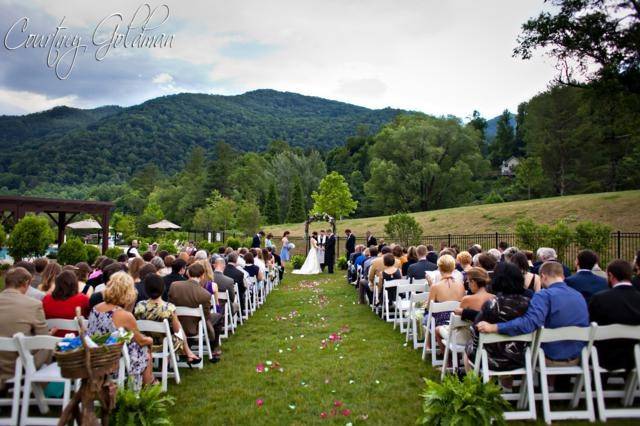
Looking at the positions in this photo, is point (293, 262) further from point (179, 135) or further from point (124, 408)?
point (179, 135)

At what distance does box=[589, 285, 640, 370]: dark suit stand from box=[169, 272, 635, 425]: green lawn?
1.79 feet

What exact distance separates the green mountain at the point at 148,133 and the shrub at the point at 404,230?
82.4 m

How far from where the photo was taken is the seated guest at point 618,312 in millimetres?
4379

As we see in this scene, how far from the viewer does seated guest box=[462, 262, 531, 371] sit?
4.50 meters

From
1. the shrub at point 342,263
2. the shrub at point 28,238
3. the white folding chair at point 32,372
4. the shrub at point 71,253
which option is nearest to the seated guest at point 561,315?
the white folding chair at point 32,372

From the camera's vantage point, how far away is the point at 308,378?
5.80m

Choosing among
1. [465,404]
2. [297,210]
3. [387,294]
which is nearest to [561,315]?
[465,404]

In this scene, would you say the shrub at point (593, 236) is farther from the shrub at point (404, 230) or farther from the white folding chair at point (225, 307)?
the white folding chair at point (225, 307)

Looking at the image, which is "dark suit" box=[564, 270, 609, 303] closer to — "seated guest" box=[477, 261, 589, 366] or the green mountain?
"seated guest" box=[477, 261, 589, 366]

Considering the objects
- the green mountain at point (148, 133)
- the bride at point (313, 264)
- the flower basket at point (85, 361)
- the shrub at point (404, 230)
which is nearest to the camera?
the flower basket at point (85, 361)

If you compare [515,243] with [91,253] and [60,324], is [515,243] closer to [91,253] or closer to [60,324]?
[91,253]

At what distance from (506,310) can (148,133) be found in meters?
114

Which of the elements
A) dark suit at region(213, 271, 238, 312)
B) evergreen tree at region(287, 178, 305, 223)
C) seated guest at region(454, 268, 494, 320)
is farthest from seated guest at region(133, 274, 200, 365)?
evergreen tree at region(287, 178, 305, 223)

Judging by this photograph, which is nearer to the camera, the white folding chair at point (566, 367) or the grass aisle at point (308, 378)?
the white folding chair at point (566, 367)
